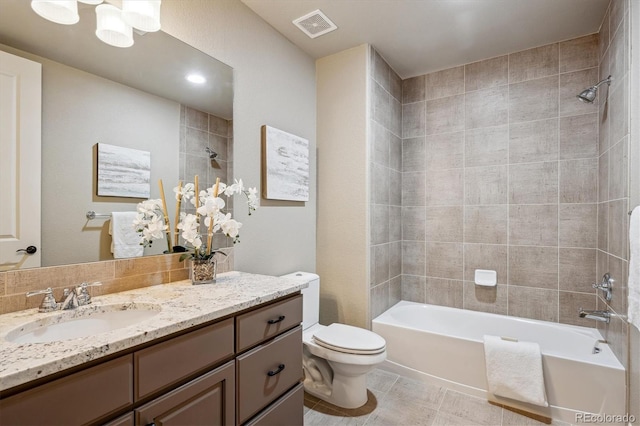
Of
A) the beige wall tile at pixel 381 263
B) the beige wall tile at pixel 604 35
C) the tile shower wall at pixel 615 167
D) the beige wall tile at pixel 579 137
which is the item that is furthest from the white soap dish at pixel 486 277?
the beige wall tile at pixel 604 35

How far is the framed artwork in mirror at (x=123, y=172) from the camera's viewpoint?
134cm

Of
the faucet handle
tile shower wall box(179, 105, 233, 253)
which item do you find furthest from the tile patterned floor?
the faucet handle

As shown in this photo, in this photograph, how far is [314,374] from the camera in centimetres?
213

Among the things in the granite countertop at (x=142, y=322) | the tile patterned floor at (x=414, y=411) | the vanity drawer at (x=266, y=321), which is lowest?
the tile patterned floor at (x=414, y=411)

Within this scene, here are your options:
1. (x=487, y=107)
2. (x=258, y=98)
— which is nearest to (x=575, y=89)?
(x=487, y=107)

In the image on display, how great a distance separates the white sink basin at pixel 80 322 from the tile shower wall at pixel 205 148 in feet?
1.97

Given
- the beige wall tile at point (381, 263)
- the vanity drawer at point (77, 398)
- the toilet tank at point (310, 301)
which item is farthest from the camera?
the beige wall tile at point (381, 263)

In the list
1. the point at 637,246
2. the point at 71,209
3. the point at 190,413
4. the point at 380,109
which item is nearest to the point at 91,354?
the point at 190,413

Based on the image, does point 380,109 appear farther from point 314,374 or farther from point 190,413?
point 190,413

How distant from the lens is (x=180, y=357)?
3.29 feet

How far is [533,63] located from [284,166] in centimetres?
221

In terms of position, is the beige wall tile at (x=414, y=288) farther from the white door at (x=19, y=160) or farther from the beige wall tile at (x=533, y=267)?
the white door at (x=19, y=160)

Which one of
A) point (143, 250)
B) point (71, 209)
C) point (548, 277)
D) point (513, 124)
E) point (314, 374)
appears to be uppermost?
point (513, 124)

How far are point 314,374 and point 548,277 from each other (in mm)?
2000
